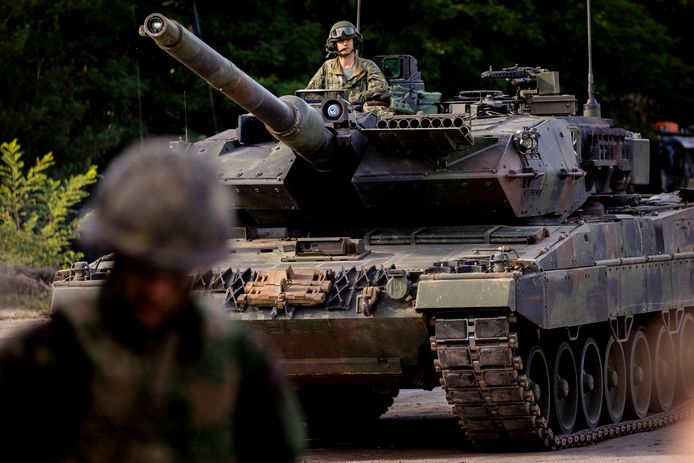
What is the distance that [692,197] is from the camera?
59.9ft

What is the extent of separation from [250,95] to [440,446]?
391 centimetres

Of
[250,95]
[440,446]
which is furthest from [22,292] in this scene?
[250,95]

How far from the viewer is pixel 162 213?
3197 mm

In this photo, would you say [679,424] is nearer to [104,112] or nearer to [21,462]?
[21,462]

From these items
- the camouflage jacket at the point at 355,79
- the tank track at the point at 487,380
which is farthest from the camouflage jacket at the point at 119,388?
the camouflage jacket at the point at 355,79

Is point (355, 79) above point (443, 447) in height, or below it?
above

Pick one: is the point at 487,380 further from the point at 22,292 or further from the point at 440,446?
the point at 22,292

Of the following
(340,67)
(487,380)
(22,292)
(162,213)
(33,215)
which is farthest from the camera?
(33,215)

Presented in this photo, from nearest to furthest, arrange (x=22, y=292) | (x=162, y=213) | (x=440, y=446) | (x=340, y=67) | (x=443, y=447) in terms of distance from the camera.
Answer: (x=162, y=213) → (x=443, y=447) → (x=440, y=446) → (x=340, y=67) → (x=22, y=292)

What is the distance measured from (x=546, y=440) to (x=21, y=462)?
10195 mm

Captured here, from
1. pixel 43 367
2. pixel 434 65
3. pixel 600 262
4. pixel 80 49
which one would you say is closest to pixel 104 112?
pixel 80 49

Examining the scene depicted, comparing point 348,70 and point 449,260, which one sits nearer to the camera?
point 449,260

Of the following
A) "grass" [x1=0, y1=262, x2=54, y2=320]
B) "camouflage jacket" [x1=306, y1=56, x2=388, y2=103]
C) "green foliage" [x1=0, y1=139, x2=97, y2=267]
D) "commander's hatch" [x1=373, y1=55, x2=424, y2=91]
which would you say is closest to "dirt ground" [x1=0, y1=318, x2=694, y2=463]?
"camouflage jacket" [x1=306, y1=56, x2=388, y2=103]

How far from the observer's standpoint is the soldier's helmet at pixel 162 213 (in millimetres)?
3195
